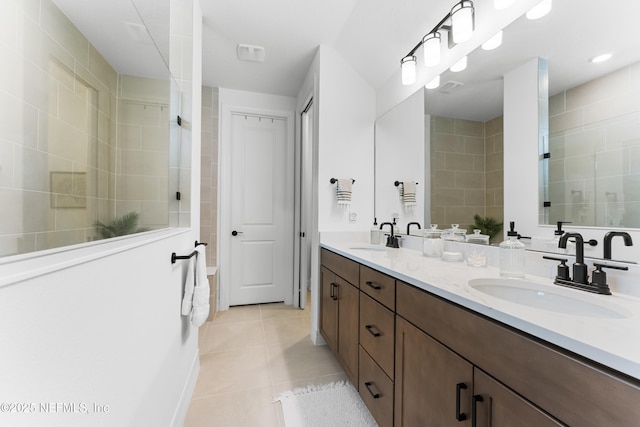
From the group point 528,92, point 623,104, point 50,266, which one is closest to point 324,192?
point 528,92

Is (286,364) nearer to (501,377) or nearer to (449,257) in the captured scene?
(449,257)

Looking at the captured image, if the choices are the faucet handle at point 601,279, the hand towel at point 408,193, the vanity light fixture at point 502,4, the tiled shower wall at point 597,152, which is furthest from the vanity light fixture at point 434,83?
the faucet handle at point 601,279

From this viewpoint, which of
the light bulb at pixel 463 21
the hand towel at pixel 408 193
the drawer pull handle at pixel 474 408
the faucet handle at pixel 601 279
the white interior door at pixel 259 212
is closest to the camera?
the drawer pull handle at pixel 474 408

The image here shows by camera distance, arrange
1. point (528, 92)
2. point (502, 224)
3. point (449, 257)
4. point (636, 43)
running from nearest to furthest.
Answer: point (636, 43) < point (528, 92) < point (502, 224) < point (449, 257)

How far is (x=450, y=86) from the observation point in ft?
5.32

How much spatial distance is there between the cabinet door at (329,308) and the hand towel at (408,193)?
0.78m

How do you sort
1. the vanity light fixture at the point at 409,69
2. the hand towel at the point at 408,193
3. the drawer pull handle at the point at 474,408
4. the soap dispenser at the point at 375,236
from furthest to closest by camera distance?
the soap dispenser at the point at 375,236, the hand towel at the point at 408,193, the vanity light fixture at the point at 409,69, the drawer pull handle at the point at 474,408

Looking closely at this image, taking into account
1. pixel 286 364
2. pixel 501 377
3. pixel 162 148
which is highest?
pixel 162 148

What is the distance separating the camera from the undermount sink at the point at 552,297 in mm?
754

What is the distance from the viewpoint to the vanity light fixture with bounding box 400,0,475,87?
4.49 feet

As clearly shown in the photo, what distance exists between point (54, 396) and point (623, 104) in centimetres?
166

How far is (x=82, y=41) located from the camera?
28.0 inches

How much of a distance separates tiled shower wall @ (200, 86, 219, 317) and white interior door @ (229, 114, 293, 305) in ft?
0.62

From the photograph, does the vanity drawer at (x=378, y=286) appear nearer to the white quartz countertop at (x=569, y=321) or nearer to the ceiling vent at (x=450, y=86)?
the white quartz countertop at (x=569, y=321)
